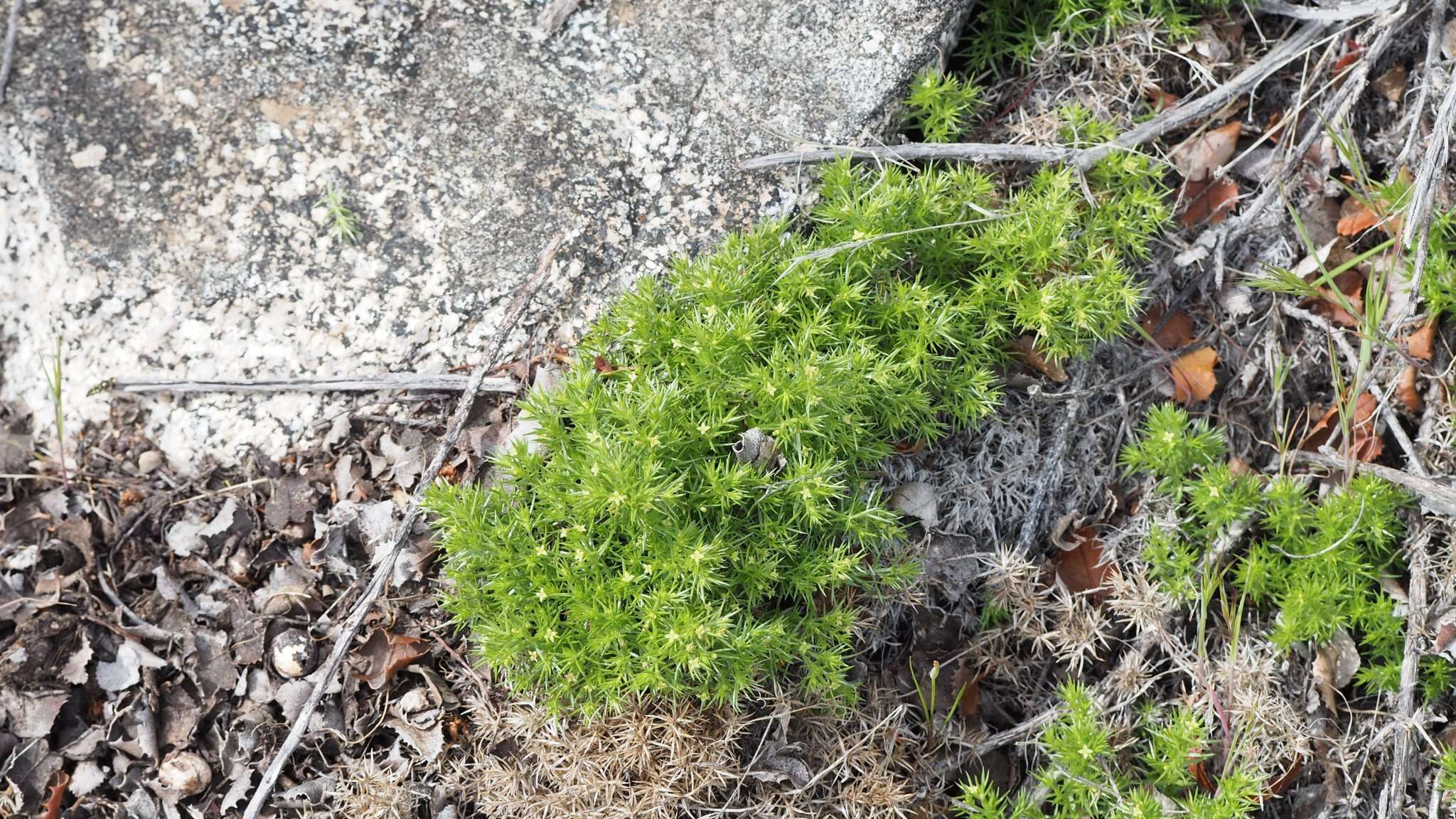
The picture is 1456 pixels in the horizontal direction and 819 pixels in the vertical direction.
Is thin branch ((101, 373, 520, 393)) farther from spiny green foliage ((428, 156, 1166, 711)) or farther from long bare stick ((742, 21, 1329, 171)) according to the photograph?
long bare stick ((742, 21, 1329, 171))

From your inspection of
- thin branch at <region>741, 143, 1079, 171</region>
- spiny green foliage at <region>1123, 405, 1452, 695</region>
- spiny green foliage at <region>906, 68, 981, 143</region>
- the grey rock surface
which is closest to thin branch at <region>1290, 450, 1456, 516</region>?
spiny green foliage at <region>1123, 405, 1452, 695</region>

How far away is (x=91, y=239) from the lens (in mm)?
3709

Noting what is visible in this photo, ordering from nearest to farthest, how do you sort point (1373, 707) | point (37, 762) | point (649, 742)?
point (649, 742), point (37, 762), point (1373, 707)

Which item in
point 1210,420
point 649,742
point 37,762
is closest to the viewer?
point 649,742

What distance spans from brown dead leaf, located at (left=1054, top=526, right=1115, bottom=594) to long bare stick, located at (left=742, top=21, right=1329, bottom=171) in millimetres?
1386

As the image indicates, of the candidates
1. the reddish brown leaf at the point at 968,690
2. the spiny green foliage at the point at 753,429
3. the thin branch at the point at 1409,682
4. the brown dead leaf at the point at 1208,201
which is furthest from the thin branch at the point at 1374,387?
the reddish brown leaf at the point at 968,690

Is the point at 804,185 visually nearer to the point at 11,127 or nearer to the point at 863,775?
the point at 863,775

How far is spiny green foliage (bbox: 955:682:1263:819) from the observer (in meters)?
3.29

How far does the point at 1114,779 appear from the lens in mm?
3402

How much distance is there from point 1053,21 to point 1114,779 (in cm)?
281

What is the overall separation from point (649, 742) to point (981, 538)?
4.62 ft

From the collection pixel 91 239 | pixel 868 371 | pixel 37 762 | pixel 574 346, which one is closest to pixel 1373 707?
pixel 868 371

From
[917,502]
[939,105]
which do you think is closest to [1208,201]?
[939,105]

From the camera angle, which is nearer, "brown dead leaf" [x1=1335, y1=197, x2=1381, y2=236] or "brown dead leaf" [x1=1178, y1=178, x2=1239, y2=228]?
"brown dead leaf" [x1=1335, y1=197, x2=1381, y2=236]
